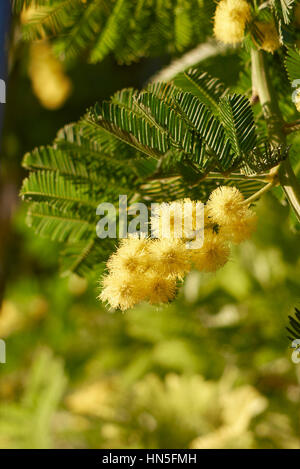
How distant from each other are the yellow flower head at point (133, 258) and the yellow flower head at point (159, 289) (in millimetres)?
16

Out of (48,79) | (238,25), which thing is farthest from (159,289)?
(48,79)

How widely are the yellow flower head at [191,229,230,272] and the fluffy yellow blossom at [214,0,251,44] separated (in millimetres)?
314

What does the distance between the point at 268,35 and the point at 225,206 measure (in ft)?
1.00

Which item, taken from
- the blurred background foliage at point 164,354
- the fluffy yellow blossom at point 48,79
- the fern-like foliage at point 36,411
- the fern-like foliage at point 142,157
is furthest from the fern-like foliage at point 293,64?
the fluffy yellow blossom at point 48,79

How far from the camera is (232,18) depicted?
65 centimetres

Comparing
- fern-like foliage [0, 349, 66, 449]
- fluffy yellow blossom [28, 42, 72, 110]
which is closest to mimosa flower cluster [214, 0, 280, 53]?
fern-like foliage [0, 349, 66, 449]

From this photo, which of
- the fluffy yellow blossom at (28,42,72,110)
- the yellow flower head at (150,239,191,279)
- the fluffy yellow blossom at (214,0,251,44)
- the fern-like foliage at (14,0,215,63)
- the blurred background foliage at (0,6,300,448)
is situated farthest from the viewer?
the fluffy yellow blossom at (28,42,72,110)

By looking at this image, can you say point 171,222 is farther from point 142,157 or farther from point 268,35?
point 268,35

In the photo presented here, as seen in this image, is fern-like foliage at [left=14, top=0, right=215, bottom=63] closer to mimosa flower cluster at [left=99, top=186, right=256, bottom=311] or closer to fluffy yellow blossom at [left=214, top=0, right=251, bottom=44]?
fluffy yellow blossom at [left=214, top=0, right=251, bottom=44]

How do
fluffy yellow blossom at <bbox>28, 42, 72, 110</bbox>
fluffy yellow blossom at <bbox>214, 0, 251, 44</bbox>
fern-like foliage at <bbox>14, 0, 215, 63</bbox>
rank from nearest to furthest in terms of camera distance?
fluffy yellow blossom at <bbox>214, 0, 251, 44</bbox>, fern-like foliage at <bbox>14, 0, 215, 63</bbox>, fluffy yellow blossom at <bbox>28, 42, 72, 110</bbox>

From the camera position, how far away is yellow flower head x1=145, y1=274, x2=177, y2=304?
52 centimetres

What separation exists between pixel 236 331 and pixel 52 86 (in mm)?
1728

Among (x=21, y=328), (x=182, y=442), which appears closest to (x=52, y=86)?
(x=21, y=328)

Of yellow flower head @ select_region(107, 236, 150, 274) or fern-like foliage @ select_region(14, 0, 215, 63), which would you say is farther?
fern-like foliage @ select_region(14, 0, 215, 63)
